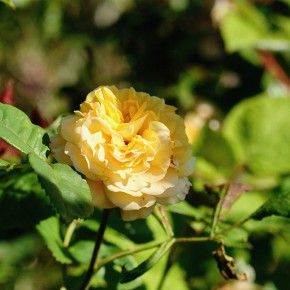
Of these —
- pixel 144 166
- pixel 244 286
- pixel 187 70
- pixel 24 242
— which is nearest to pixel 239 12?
pixel 187 70

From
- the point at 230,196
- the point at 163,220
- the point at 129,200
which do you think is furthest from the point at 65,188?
the point at 230,196

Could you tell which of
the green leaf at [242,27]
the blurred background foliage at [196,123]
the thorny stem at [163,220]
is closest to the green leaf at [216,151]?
the blurred background foliage at [196,123]

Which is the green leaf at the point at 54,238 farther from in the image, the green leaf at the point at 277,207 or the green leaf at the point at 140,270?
the green leaf at the point at 277,207

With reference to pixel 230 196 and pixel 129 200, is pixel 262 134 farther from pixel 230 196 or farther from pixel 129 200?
pixel 129 200

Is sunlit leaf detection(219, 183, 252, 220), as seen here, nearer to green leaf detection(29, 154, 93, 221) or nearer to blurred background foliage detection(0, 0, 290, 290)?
blurred background foliage detection(0, 0, 290, 290)

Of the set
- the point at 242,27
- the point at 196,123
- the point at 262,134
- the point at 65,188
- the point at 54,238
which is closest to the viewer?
the point at 65,188

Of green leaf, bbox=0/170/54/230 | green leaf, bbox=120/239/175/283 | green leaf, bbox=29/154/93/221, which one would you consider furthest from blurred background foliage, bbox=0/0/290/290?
green leaf, bbox=29/154/93/221

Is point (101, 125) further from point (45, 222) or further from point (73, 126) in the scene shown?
point (45, 222)
